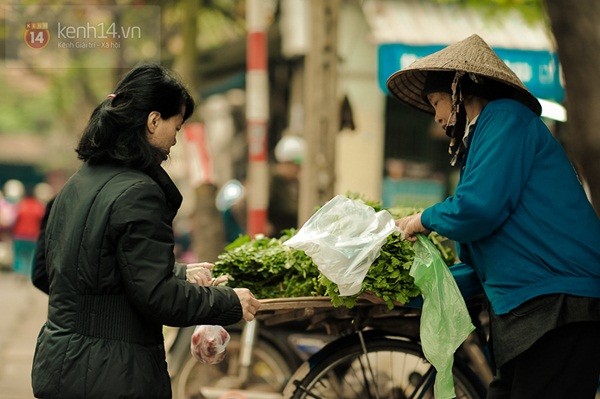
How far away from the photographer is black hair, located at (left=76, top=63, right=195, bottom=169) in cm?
315

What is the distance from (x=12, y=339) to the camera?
12.3 m

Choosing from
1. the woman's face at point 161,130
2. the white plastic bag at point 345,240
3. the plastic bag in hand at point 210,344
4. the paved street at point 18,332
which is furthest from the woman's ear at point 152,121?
the paved street at point 18,332

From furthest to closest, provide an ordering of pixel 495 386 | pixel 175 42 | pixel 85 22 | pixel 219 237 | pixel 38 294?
pixel 38 294
pixel 175 42
pixel 219 237
pixel 85 22
pixel 495 386

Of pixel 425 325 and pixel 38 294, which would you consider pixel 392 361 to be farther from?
pixel 38 294

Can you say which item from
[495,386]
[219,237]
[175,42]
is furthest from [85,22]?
[175,42]

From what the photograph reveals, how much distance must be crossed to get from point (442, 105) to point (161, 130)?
109cm

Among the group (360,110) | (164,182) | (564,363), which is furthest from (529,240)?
(360,110)

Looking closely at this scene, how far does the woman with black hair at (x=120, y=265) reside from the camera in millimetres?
3023

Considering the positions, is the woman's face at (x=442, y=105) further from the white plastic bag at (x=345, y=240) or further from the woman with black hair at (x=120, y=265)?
the woman with black hair at (x=120, y=265)

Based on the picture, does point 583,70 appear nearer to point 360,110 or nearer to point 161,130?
point 161,130

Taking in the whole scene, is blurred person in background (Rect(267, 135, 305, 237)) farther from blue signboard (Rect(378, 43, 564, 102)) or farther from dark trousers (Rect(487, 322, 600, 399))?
dark trousers (Rect(487, 322, 600, 399))

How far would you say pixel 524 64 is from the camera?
1097cm

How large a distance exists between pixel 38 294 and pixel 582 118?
1656 centimetres

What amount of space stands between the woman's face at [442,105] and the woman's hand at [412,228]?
0.36 m
